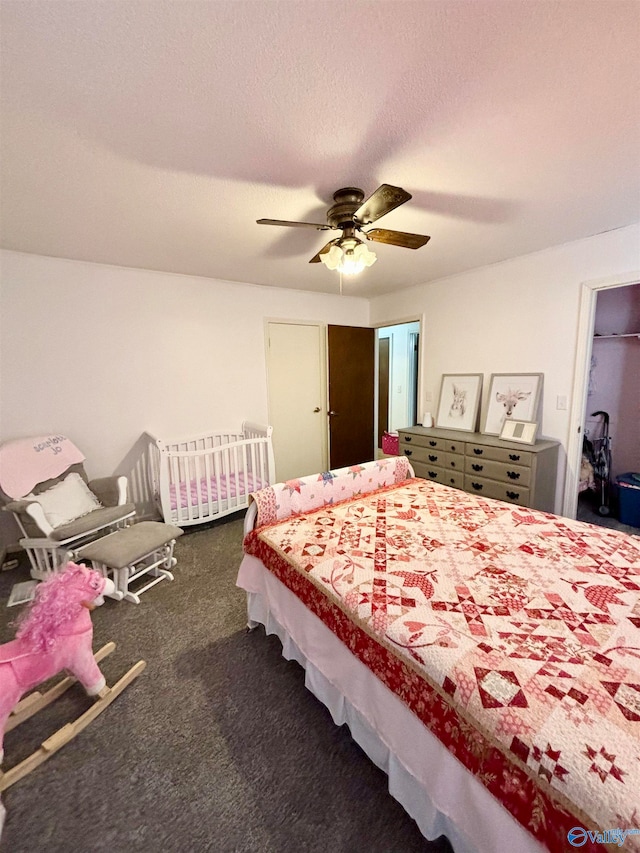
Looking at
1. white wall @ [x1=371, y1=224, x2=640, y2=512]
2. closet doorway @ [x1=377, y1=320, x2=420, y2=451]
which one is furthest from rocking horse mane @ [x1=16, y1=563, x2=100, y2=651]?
closet doorway @ [x1=377, y1=320, x2=420, y2=451]

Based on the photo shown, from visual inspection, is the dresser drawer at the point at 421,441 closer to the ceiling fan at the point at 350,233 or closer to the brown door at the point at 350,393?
the brown door at the point at 350,393

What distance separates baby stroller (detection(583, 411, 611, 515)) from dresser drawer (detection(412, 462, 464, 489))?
1.42 m

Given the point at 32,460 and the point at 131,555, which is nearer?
the point at 131,555

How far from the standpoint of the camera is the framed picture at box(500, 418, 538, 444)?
2760mm

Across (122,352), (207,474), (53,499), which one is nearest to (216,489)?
(207,474)

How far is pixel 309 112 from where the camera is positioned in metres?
1.22

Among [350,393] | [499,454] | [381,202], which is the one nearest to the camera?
[381,202]

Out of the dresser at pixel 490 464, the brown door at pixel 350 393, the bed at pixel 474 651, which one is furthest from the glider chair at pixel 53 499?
the dresser at pixel 490 464

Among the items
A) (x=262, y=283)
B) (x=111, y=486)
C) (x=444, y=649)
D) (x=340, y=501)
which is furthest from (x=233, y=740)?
(x=262, y=283)

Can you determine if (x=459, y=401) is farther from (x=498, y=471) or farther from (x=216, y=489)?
(x=216, y=489)

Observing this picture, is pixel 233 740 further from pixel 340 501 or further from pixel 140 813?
pixel 340 501

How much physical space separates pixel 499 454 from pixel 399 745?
7.37 feet

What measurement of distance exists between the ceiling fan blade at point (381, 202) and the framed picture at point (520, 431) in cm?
215

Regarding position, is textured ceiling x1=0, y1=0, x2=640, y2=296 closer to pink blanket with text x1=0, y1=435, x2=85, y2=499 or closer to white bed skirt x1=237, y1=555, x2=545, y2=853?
pink blanket with text x1=0, y1=435, x2=85, y2=499
